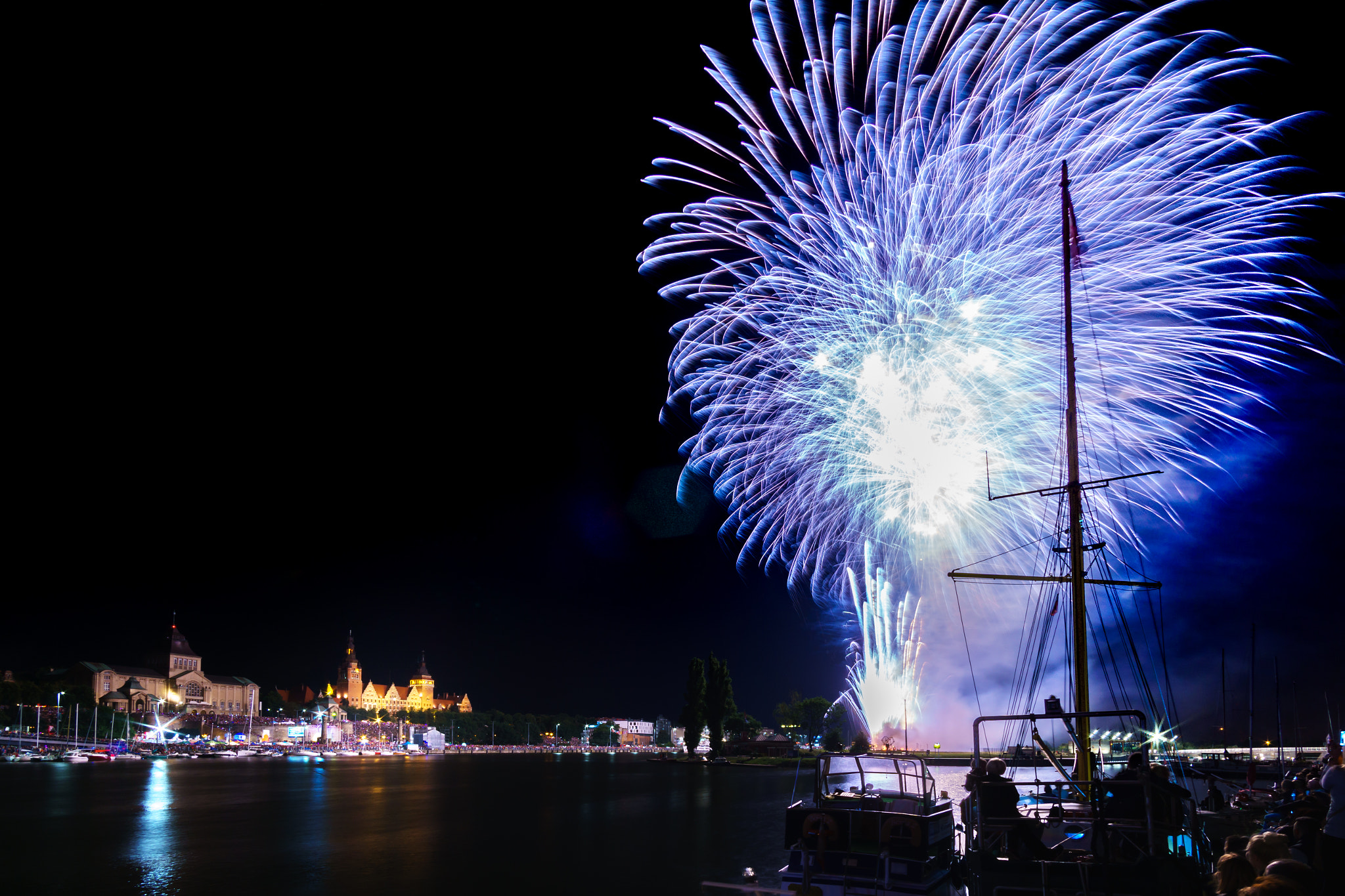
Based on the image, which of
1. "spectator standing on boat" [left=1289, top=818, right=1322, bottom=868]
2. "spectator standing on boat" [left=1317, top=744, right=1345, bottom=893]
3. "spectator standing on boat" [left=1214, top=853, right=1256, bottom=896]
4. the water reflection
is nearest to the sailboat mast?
"spectator standing on boat" [left=1289, top=818, right=1322, bottom=868]

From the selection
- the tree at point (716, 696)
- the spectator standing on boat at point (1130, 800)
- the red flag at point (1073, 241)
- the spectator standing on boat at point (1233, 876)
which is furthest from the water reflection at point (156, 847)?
the tree at point (716, 696)

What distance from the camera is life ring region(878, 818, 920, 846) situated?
14.2 meters

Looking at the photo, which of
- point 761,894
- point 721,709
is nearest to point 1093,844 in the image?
point 761,894

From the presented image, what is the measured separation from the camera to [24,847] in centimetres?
3388

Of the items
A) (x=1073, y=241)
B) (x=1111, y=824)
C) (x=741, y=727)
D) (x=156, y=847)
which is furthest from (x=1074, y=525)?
(x=741, y=727)

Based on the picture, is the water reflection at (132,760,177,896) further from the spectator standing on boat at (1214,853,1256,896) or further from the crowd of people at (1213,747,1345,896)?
the spectator standing on boat at (1214,853,1256,896)

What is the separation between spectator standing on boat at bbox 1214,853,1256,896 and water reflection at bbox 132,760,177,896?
1050 inches

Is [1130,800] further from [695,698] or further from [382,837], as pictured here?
[695,698]

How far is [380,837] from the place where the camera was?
38.7m

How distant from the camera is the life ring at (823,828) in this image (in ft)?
46.9

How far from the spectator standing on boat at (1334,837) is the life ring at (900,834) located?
21.8 feet

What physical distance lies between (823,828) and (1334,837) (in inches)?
297

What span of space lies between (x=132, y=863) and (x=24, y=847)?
7582mm

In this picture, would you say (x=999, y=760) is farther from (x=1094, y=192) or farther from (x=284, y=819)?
(x=284, y=819)
